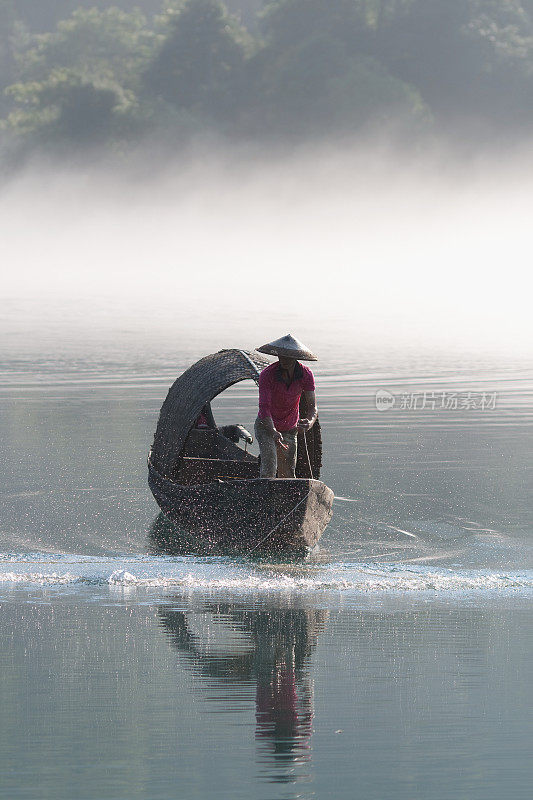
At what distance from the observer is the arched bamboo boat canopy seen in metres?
15.0

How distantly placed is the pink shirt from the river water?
4.11 feet

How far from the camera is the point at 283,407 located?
13.6m

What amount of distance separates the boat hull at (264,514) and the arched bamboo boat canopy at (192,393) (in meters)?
1.56

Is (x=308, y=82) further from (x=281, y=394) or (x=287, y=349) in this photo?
(x=287, y=349)

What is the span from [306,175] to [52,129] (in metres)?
18.5

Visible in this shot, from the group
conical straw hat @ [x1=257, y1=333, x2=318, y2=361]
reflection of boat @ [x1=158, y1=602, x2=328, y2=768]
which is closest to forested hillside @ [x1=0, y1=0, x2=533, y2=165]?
conical straw hat @ [x1=257, y1=333, x2=318, y2=361]

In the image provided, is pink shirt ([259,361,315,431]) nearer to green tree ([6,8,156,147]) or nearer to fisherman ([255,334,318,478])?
fisherman ([255,334,318,478])

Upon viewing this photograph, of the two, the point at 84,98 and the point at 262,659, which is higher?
the point at 84,98

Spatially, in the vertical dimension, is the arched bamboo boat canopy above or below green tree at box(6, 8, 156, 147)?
below

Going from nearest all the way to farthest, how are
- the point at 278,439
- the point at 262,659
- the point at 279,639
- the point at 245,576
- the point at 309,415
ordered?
the point at 262,659, the point at 279,639, the point at 245,576, the point at 278,439, the point at 309,415

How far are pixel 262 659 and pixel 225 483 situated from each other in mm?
3804

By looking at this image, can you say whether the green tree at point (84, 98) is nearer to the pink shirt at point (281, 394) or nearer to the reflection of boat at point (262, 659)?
the pink shirt at point (281, 394)

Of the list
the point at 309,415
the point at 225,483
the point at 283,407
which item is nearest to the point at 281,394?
the point at 283,407

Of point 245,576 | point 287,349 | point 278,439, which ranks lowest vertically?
point 245,576
